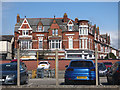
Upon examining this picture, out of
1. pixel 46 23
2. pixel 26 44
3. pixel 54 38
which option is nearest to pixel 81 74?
pixel 54 38

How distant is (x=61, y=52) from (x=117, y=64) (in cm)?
5069

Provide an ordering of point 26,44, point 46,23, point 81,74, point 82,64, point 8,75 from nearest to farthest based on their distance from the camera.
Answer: point 8,75 → point 81,74 → point 82,64 → point 26,44 → point 46,23

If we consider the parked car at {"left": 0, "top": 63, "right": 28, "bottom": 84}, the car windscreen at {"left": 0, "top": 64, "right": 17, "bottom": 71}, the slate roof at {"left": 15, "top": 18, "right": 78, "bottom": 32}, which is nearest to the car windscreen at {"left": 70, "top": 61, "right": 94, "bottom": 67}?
the parked car at {"left": 0, "top": 63, "right": 28, "bottom": 84}

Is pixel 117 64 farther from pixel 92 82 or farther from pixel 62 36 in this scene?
pixel 62 36

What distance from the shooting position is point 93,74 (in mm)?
15039

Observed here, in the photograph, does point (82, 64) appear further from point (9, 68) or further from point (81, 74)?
point (9, 68)

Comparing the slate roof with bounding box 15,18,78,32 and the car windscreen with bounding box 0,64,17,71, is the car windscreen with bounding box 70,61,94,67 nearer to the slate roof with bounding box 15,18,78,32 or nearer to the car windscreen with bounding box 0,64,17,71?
the car windscreen with bounding box 0,64,17,71

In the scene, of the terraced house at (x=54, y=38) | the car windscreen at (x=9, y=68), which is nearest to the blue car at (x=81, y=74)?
the car windscreen at (x=9, y=68)

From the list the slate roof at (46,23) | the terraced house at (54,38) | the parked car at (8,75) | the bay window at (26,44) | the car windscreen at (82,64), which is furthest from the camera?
the slate roof at (46,23)

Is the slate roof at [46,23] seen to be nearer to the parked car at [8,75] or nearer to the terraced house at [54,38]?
the terraced house at [54,38]

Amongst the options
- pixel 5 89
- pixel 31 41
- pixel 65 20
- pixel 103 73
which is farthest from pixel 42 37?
pixel 5 89

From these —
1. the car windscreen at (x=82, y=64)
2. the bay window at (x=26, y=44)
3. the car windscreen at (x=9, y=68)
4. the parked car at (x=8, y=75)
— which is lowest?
the parked car at (x=8, y=75)

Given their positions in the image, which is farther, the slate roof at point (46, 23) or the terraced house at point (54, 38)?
the slate roof at point (46, 23)

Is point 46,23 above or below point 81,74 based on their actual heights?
above
